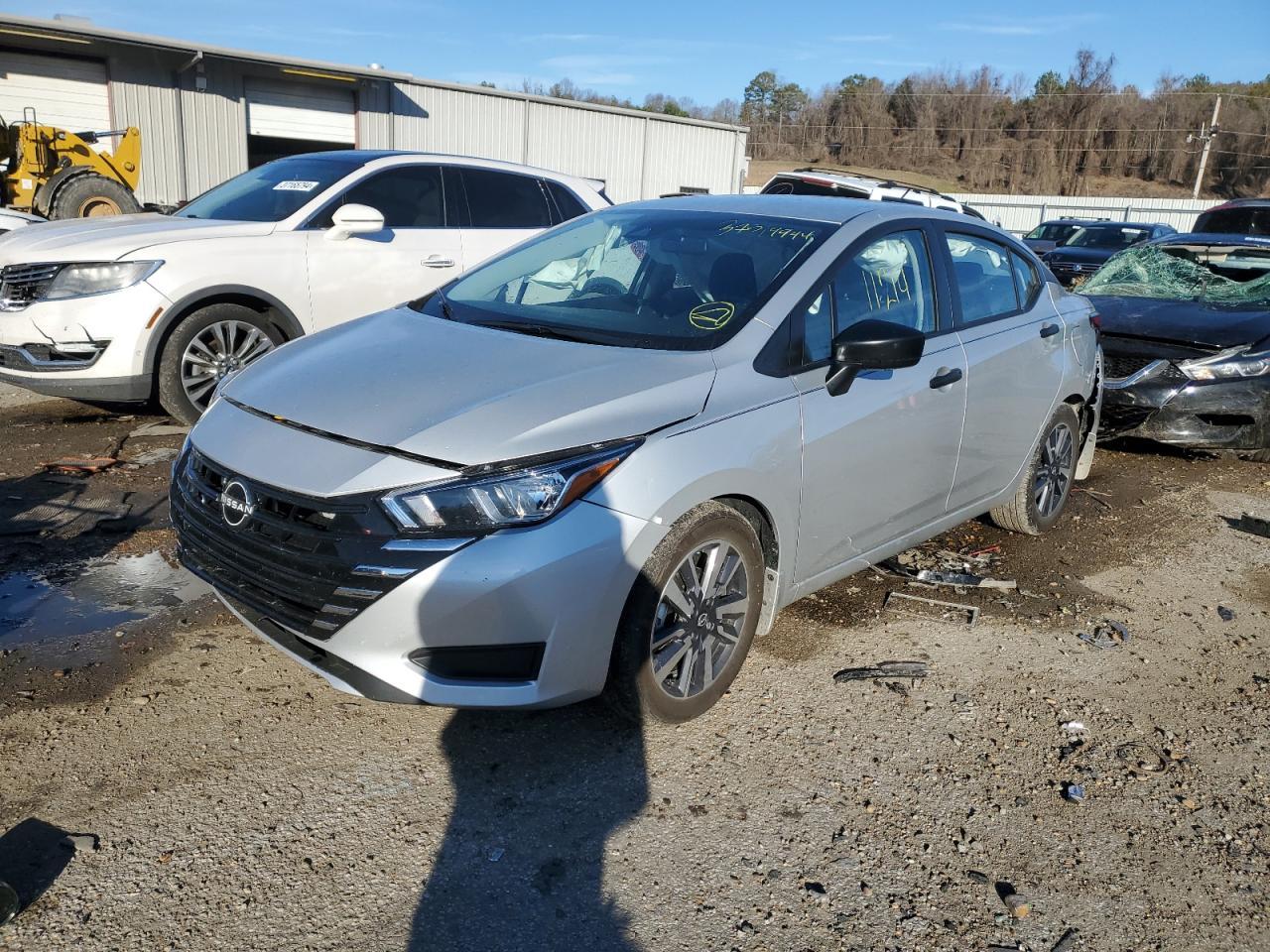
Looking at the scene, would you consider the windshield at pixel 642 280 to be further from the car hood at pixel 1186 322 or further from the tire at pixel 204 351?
the car hood at pixel 1186 322

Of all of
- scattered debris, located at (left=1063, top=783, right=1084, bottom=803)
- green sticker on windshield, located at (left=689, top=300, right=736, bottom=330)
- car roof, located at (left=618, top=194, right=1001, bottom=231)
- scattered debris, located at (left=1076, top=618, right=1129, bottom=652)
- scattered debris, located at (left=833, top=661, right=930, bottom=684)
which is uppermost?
car roof, located at (left=618, top=194, right=1001, bottom=231)

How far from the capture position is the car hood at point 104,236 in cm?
618

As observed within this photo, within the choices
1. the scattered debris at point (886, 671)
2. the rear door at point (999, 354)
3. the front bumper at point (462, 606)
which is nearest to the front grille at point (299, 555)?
the front bumper at point (462, 606)

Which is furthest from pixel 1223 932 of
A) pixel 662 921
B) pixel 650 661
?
pixel 650 661

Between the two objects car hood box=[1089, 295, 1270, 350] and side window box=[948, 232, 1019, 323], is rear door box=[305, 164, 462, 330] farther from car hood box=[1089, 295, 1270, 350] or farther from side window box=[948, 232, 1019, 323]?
car hood box=[1089, 295, 1270, 350]

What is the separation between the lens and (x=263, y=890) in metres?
2.57

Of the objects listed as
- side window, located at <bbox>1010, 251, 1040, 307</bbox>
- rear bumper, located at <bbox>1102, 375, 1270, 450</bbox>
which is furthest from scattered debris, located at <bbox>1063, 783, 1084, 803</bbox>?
rear bumper, located at <bbox>1102, 375, 1270, 450</bbox>

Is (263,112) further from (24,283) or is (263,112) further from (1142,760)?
(1142,760)

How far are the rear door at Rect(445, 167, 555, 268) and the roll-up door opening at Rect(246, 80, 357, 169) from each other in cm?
1806

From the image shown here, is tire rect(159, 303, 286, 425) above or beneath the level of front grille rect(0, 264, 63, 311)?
beneath

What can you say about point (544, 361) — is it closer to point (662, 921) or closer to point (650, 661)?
point (650, 661)

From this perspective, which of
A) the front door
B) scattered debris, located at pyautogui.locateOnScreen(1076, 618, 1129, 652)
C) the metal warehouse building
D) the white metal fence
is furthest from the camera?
the white metal fence

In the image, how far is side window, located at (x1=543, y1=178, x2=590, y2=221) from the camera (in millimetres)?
8086

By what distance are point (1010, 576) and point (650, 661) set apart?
260 centimetres
